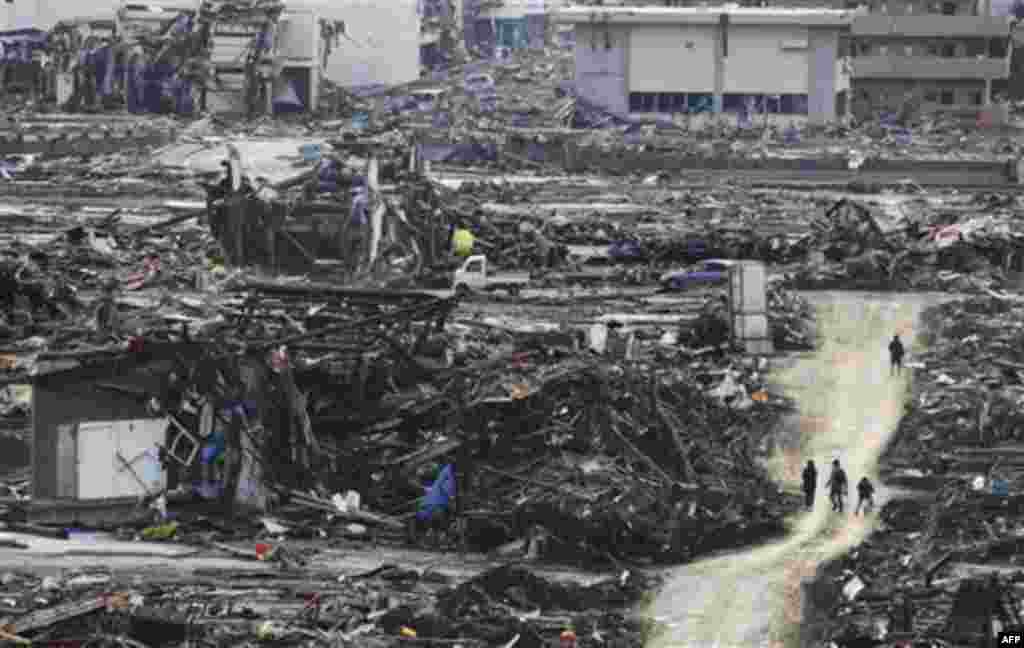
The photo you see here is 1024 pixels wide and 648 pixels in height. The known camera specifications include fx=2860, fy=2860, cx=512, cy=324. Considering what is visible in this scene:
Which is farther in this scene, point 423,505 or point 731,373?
point 731,373

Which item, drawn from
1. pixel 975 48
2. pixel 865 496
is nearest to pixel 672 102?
pixel 975 48

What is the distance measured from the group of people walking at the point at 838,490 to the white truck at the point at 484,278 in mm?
15995

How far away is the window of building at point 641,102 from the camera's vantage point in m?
80.8

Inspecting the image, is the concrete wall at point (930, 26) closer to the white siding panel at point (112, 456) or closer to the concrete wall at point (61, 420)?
the white siding panel at point (112, 456)

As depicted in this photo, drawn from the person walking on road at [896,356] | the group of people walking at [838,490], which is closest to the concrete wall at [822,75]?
the person walking on road at [896,356]

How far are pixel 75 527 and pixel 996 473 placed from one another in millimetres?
9413

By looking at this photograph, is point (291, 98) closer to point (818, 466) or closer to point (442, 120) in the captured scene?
point (442, 120)

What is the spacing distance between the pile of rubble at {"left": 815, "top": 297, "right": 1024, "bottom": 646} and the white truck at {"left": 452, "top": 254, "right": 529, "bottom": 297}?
27.1 feet

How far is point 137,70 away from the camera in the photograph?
80.8 m

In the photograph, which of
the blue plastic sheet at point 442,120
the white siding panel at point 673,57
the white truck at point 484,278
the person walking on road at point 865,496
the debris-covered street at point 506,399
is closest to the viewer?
the debris-covered street at point 506,399

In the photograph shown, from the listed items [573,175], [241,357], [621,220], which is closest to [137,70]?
[573,175]

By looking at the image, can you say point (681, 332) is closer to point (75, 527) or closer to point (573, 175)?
point (75, 527)

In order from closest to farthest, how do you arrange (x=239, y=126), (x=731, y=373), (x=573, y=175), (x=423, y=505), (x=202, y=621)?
(x=202, y=621) → (x=423, y=505) → (x=731, y=373) → (x=573, y=175) → (x=239, y=126)

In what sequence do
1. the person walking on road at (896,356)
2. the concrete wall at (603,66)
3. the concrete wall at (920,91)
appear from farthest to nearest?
the concrete wall at (920,91) → the concrete wall at (603,66) → the person walking on road at (896,356)
